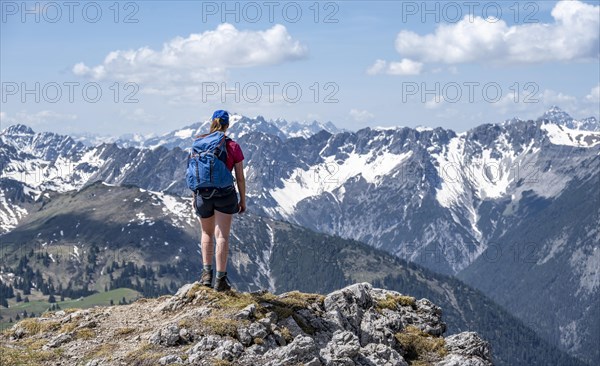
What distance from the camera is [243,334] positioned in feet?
89.7

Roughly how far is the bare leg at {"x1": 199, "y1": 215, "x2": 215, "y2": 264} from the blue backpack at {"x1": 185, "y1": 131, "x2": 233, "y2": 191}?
1.79 meters

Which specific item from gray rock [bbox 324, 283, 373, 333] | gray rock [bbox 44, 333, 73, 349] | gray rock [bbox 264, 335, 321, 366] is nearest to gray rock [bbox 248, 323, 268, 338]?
gray rock [bbox 264, 335, 321, 366]

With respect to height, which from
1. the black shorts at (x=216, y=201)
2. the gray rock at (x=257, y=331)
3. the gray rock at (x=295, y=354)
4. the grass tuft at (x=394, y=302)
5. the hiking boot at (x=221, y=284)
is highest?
the black shorts at (x=216, y=201)

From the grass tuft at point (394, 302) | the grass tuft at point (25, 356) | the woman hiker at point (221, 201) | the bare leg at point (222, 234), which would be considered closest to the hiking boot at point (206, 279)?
the woman hiker at point (221, 201)

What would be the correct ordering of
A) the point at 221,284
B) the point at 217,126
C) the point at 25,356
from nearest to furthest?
the point at 25,356 → the point at 217,126 → the point at 221,284

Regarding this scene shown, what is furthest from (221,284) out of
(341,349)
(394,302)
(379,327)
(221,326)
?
(394,302)

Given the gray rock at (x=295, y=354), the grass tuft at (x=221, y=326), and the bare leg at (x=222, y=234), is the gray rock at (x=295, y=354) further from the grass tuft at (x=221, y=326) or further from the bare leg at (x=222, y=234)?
the bare leg at (x=222, y=234)

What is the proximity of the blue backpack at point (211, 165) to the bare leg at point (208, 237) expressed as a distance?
179cm

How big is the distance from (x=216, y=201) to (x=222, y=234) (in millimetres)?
1358

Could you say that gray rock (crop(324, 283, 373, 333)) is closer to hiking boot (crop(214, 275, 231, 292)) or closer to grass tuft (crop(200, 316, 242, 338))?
hiking boot (crop(214, 275, 231, 292))

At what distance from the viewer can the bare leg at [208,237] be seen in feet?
102

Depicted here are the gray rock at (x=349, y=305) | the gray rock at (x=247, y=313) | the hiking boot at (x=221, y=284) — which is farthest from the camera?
the gray rock at (x=349, y=305)

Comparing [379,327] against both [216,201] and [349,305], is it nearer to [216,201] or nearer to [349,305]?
[349,305]

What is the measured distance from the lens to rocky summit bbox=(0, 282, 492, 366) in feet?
86.8
